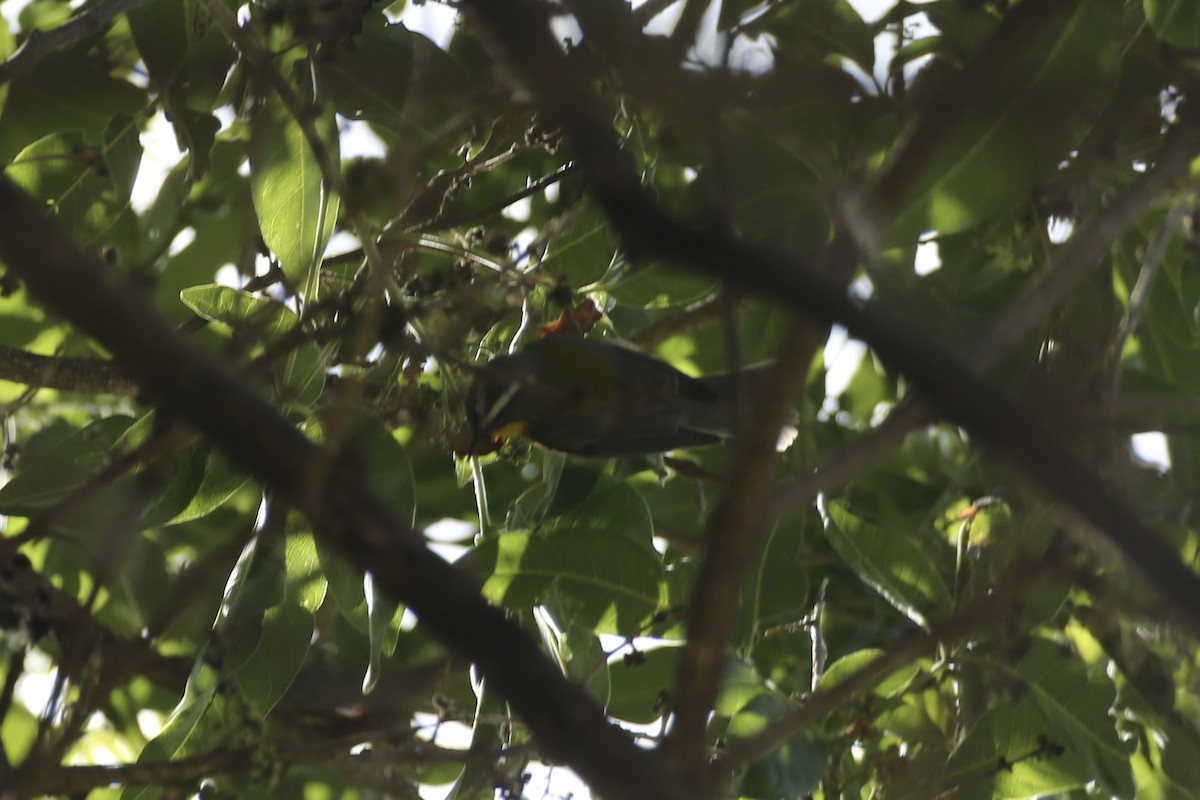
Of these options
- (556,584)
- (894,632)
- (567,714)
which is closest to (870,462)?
(567,714)

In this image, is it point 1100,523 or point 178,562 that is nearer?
point 1100,523

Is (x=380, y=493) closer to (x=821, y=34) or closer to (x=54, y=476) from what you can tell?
(x=54, y=476)

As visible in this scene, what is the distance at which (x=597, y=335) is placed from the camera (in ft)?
10.3

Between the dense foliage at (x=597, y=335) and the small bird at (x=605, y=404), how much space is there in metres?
0.08

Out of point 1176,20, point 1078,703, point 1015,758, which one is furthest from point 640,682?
point 1176,20

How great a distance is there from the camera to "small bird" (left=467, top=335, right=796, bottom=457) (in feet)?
9.32

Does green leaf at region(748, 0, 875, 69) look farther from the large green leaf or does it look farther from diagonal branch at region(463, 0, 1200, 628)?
diagonal branch at region(463, 0, 1200, 628)

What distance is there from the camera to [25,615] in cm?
221

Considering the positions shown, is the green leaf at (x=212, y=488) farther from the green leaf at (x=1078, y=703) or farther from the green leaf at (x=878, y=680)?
the green leaf at (x=1078, y=703)

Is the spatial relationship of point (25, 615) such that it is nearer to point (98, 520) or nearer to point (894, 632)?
point (98, 520)

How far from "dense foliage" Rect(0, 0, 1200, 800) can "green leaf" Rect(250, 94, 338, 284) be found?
0.03 ft

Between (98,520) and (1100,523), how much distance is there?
1968 mm

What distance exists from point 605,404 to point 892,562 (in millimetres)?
845

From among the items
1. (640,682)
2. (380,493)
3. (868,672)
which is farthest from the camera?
(640,682)
